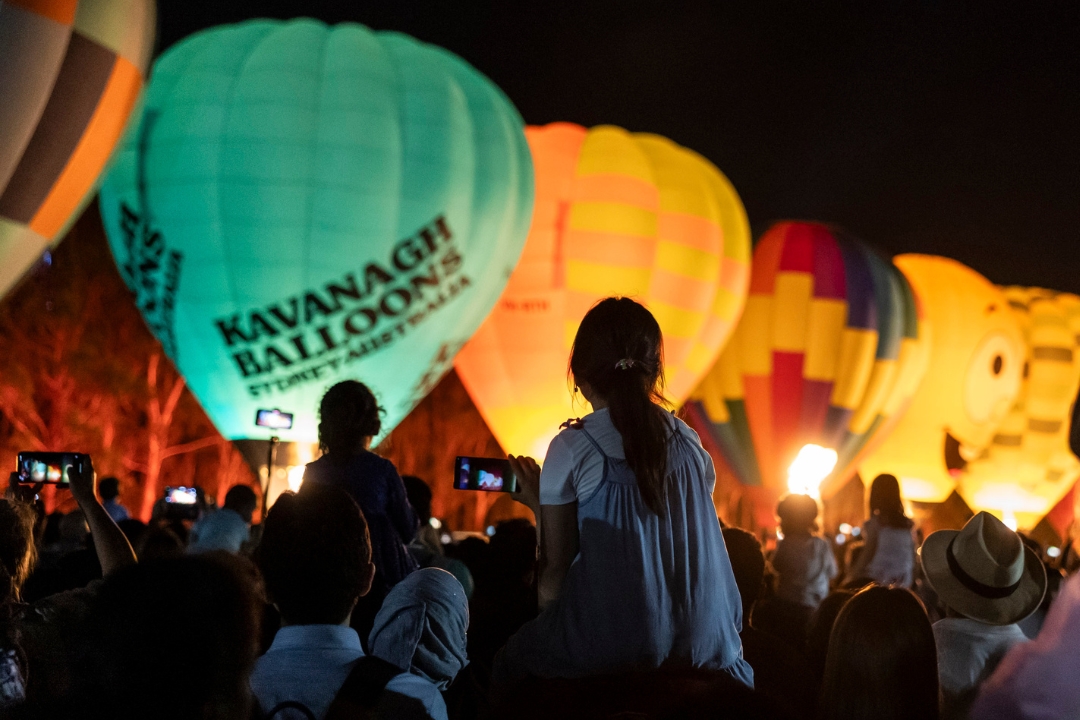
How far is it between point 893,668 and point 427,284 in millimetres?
8989

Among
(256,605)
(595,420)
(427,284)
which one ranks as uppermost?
(427,284)

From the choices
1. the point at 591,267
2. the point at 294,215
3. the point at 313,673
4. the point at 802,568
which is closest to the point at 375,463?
the point at 313,673

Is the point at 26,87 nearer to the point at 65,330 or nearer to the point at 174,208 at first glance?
the point at 174,208

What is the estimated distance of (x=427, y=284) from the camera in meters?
10.6

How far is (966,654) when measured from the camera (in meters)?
2.55

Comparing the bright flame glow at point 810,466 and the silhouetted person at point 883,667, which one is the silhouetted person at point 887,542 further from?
the silhouetted person at point 883,667

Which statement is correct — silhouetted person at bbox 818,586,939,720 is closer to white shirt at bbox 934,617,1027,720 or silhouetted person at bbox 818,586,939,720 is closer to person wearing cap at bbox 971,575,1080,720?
person wearing cap at bbox 971,575,1080,720

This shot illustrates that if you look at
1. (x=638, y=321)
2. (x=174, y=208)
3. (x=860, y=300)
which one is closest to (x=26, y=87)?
(x=174, y=208)

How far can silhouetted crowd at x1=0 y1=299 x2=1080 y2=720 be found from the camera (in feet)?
4.17

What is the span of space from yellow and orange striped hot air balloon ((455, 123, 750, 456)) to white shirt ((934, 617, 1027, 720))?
10511 mm

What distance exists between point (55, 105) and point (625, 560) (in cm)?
581

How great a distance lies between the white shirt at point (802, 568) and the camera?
16.5 feet

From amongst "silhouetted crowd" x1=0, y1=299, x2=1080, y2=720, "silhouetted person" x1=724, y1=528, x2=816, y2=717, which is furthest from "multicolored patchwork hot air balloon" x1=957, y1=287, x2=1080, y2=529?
"silhouetted crowd" x1=0, y1=299, x2=1080, y2=720

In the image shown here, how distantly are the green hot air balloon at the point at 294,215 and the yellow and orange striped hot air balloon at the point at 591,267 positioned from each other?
8.17ft
